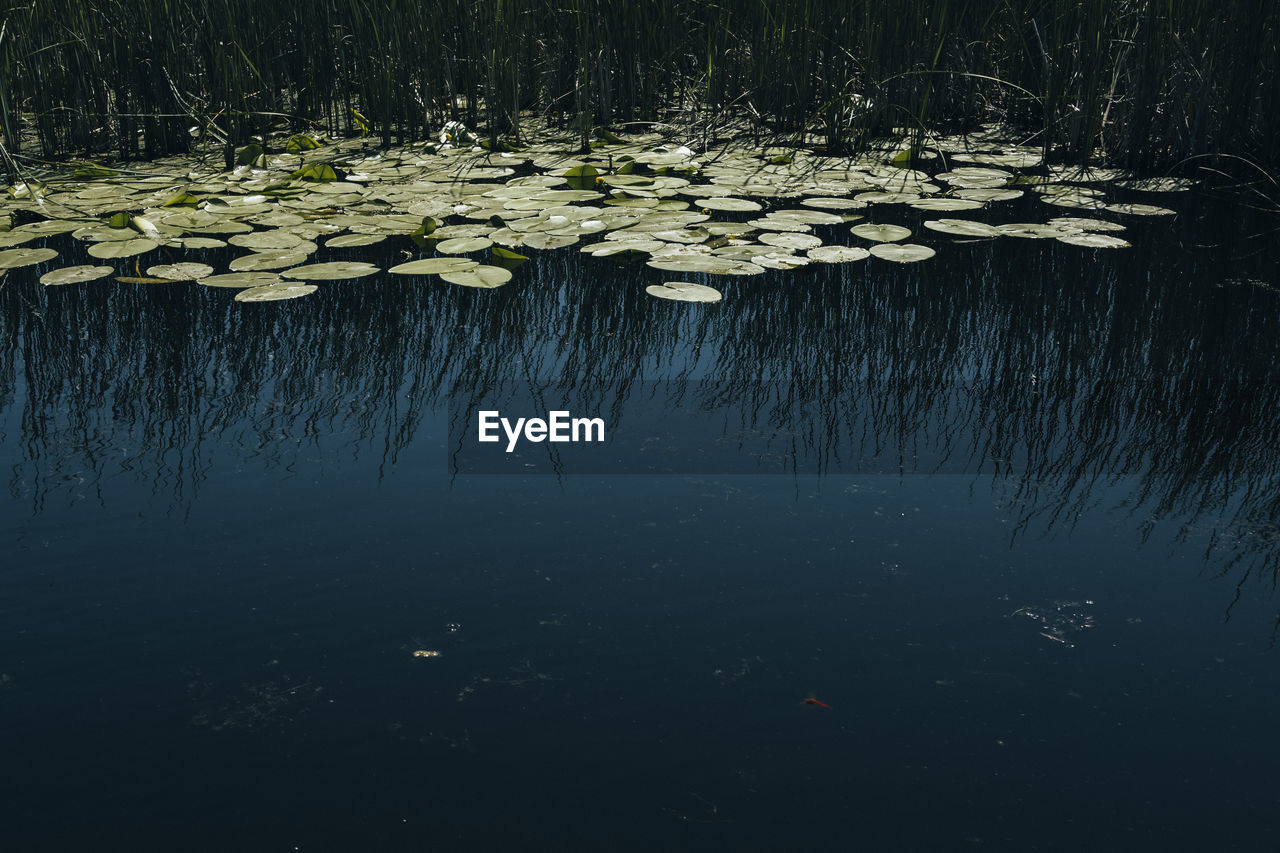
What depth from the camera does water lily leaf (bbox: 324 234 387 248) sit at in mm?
3472

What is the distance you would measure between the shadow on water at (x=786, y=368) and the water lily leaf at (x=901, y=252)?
0.05 metres

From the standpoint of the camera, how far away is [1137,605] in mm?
1602

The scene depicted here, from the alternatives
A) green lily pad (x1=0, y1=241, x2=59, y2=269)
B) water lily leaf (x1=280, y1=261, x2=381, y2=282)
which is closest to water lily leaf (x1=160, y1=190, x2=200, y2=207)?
green lily pad (x1=0, y1=241, x2=59, y2=269)

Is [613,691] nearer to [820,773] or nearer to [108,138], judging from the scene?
[820,773]

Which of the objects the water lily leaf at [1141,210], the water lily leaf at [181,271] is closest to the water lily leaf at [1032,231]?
the water lily leaf at [1141,210]

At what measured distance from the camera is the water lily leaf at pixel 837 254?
3.29 m

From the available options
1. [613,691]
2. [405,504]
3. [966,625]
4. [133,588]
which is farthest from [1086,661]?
[133,588]

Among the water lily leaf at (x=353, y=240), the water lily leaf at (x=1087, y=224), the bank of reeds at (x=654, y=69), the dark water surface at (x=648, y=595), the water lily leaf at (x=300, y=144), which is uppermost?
the bank of reeds at (x=654, y=69)

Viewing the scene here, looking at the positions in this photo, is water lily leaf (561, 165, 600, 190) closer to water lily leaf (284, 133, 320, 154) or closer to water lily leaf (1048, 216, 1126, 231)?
water lily leaf (284, 133, 320, 154)

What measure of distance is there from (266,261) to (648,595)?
2.24 metres

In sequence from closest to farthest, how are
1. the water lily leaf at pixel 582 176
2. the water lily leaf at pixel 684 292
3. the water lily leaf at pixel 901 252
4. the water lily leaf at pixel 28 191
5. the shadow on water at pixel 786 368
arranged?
1. the shadow on water at pixel 786 368
2. the water lily leaf at pixel 684 292
3. the water lily leaf at pixel 901 252
4. the water lily leaf at pixel 28 191
5. the water lily leaf at pixel 582 176

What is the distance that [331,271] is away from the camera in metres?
3.18

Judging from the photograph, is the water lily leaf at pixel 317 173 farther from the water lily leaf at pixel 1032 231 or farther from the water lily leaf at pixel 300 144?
the water lily leaf at pixel 1032 231

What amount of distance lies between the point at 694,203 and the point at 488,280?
1.28 m
